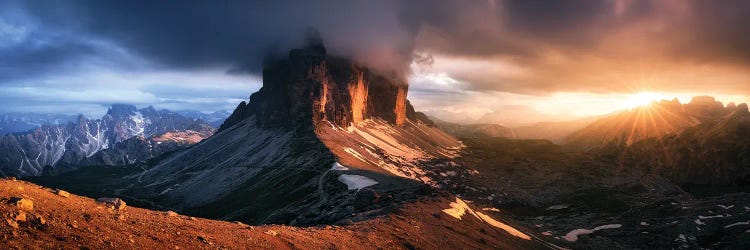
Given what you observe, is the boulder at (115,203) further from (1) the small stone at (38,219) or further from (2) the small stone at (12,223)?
(2) the small stone at (12,223)

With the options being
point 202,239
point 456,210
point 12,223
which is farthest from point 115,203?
point 456,210

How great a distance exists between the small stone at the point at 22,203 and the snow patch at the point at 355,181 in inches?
3031

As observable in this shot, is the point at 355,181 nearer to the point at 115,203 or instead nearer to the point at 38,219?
the point at 115,203

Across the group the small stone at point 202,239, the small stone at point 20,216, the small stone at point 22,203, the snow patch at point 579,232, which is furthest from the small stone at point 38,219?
the snow patch at point 579,232

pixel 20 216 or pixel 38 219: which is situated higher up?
pixel 20 216

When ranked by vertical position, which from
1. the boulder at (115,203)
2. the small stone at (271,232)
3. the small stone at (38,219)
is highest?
the small stone at (38,219)

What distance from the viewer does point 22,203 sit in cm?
2556

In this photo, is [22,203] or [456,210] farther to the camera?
[456,210]

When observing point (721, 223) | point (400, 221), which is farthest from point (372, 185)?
point (721, 223)

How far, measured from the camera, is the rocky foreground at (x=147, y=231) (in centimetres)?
2360

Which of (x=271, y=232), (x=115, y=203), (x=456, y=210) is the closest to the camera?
(x=115, y=203)

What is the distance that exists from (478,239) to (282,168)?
4875 inches

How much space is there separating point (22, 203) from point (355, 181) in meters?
89.3

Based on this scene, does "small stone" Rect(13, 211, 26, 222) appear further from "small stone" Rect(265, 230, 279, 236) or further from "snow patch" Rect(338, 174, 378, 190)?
"snow patch" Rect(338, 174, 378, 190)
